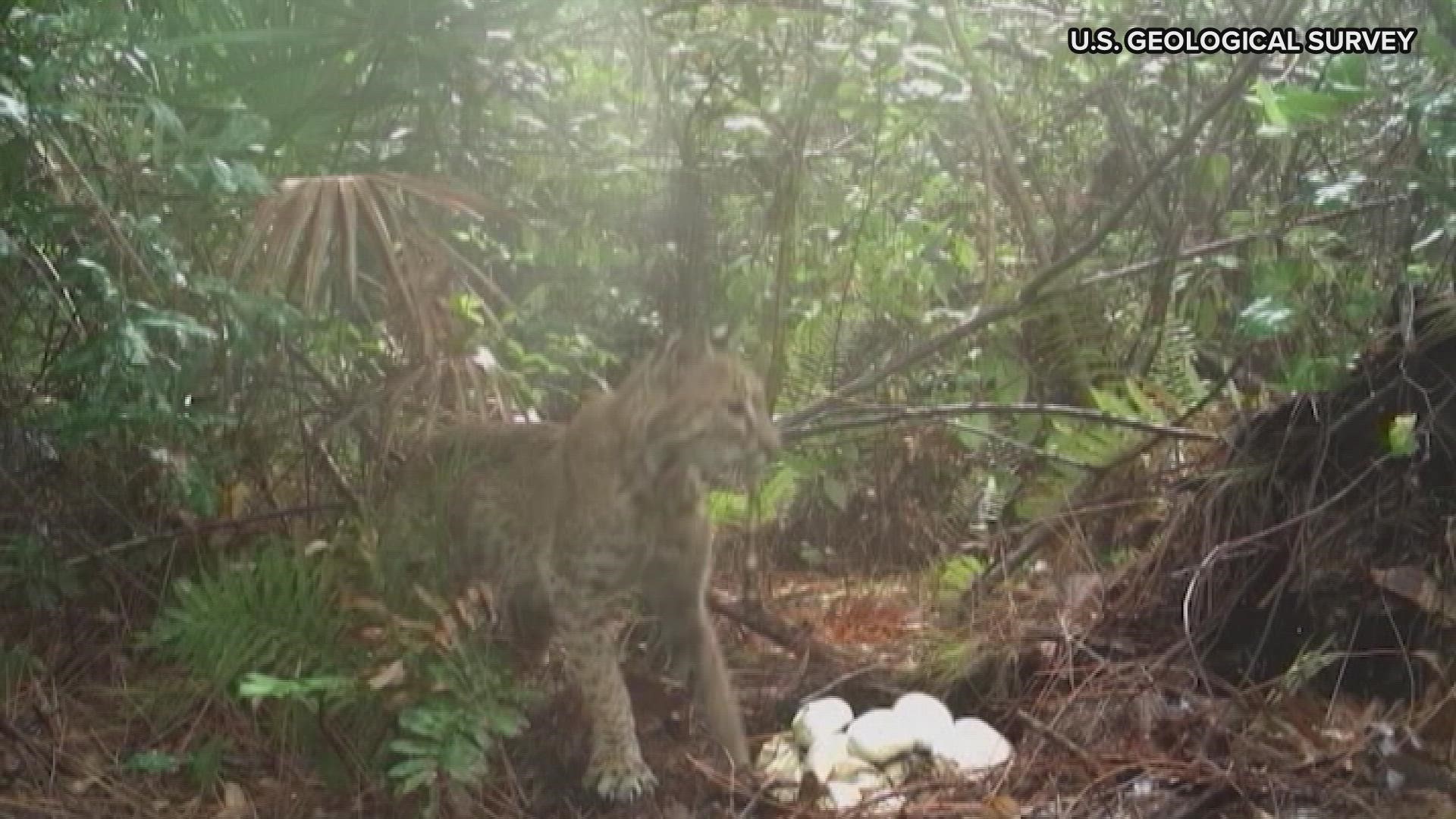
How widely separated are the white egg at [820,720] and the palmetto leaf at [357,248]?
120 cm

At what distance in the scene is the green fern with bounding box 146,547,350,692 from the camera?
3592 mm

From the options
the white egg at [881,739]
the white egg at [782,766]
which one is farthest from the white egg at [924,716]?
the white egg at [782,766]

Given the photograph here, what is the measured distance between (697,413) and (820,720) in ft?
2.45

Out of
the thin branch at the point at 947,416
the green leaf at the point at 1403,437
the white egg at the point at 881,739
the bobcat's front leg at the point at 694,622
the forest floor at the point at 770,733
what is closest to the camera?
the forest floor at the point at 770,733

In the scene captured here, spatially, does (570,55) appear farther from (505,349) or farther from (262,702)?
(262,702)

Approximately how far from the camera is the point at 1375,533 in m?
3.86

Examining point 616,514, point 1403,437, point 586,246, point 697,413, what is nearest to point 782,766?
point 616,514

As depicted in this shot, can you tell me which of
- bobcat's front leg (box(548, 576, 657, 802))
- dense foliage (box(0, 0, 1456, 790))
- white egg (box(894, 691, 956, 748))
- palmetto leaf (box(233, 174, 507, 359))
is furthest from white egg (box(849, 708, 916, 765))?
palmetto leaf (box(233, 174, 507, 359))

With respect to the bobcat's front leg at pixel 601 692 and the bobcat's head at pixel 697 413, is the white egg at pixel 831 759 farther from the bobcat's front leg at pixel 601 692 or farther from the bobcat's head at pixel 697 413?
the bobcat's head at pixel 697 413

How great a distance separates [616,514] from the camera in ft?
Result: 12.7

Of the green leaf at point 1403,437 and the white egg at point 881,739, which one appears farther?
the white egg at point 881,739

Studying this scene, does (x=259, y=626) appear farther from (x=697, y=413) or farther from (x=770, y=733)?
(x=770, y=733)

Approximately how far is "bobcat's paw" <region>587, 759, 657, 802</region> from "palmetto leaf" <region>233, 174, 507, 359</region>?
1.05 metres

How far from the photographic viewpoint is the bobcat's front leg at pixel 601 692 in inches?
147
